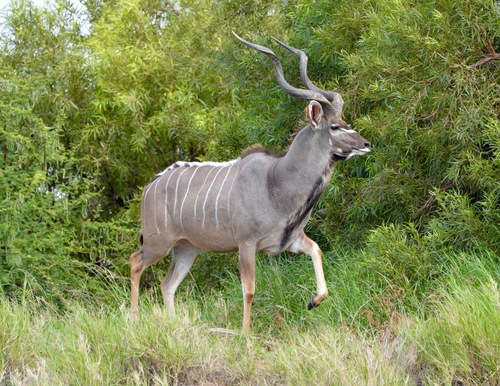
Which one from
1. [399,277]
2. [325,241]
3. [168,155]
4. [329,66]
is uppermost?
[329,66]

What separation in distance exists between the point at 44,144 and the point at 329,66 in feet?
7.90

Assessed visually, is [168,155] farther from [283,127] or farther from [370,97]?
[370,97]

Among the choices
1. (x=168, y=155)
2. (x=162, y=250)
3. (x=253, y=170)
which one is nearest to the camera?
(x=253, y=170)

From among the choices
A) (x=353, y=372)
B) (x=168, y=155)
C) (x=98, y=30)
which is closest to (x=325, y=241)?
(x=353, y=372)

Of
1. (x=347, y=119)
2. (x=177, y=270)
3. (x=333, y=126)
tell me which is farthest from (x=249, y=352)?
(x=347, y=119)

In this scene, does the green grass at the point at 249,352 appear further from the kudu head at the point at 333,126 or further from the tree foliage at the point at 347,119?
the tree foliage at the point at 347,119

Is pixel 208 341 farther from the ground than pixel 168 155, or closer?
farther from the ground

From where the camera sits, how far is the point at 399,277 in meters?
5.80

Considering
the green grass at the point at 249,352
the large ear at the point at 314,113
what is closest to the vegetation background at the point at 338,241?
the green grass at the point at 249,352

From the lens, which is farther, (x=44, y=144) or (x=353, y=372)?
(x=44, y=144)

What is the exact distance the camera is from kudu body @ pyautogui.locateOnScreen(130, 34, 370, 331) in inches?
215

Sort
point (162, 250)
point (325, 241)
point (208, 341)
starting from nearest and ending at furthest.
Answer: point (208, 341) < point (162, 250) < point (325, 241)

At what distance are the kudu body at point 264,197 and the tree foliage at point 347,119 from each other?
67 centimetres

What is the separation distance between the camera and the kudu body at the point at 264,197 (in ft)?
17.9
